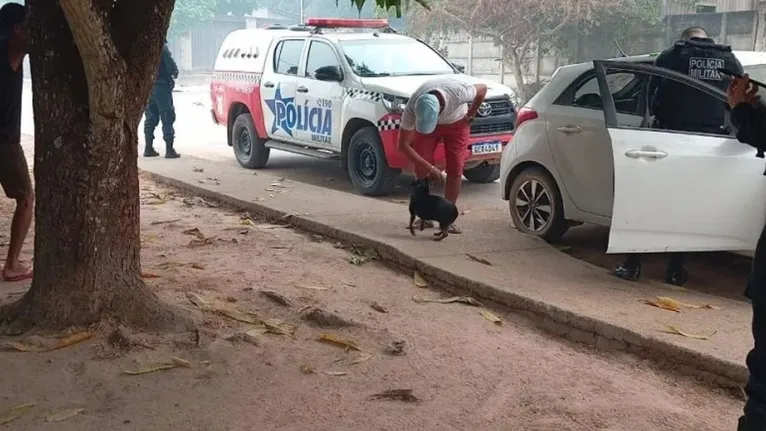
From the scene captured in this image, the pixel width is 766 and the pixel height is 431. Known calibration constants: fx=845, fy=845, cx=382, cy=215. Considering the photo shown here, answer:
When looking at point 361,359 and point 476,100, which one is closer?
point 361,359

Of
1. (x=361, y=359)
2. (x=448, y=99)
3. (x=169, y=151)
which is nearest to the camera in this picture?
(x=361, y=359)

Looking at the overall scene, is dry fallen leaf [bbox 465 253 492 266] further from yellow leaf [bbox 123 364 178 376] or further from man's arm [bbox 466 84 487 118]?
yellow leaf [bbox 123 364 178 376]

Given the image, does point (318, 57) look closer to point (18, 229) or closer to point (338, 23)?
point (338, 23)

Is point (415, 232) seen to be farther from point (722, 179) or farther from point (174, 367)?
point (174, 367)

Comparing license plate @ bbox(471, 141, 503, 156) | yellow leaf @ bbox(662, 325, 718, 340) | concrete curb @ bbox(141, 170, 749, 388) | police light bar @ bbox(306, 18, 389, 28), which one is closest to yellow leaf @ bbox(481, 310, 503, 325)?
concrete curb @ bbox(141, 170, 749, 388)

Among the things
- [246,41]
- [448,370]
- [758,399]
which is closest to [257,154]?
[246,41]

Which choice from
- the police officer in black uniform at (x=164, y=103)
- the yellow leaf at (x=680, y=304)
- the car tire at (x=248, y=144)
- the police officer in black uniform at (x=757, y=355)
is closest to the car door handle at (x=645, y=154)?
the yellow leaf at (x=680, y=304)

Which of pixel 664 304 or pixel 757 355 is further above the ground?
pixel 757 355

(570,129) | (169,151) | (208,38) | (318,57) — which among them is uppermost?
(208,38)

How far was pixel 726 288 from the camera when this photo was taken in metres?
6.17

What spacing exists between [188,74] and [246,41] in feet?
93.1

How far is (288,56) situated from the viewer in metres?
11.6

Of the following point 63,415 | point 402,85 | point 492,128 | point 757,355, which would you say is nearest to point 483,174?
point 492,128

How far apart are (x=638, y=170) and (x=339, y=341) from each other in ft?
7.81
